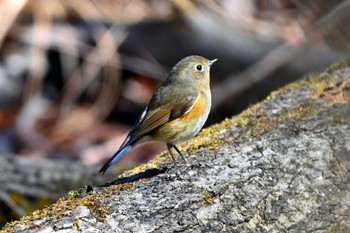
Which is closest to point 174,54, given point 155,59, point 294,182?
point 155,59

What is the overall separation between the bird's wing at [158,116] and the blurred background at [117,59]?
2.55m

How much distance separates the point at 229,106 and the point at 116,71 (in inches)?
79.7

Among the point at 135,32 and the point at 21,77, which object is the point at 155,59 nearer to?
the point at 135,32

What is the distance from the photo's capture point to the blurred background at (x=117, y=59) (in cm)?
744

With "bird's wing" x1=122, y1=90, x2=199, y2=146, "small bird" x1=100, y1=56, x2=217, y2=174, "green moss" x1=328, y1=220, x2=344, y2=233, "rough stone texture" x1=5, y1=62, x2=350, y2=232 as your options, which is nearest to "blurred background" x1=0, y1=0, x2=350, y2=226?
"small bird" x1=100, y1=56, x2=217, y2=174

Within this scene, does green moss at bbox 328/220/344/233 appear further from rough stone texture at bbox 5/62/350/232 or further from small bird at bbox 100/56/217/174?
small bird at bbox 100/56/217/174

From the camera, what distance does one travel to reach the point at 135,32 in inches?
332

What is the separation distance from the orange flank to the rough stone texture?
22 centimetres

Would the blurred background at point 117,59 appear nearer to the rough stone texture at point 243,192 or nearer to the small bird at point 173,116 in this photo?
the small bird at point 173,116

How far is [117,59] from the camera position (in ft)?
29.2

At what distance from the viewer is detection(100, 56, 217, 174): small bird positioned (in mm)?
4391

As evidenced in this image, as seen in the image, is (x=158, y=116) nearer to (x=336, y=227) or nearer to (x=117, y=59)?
(x=336, y=227)

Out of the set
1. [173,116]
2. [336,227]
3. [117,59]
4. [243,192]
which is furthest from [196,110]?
[117,59]

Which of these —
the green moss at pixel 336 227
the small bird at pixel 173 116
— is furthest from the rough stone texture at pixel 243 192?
the small bird at pixel 173 116
